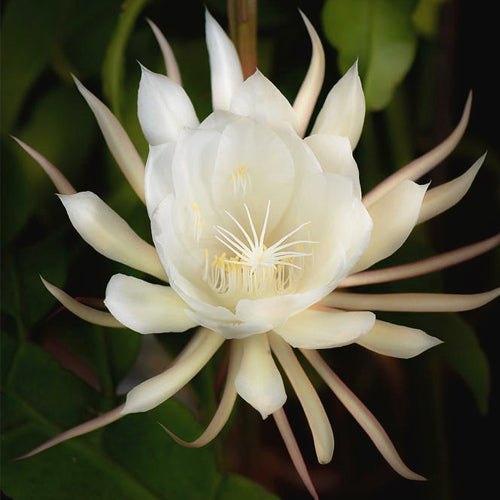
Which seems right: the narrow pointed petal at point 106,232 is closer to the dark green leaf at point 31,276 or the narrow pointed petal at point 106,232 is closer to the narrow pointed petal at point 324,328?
the narrow pointed petal at point 324,328

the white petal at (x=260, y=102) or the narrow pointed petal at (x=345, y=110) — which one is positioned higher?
the narrow pointed petal at (x=345, y=110)

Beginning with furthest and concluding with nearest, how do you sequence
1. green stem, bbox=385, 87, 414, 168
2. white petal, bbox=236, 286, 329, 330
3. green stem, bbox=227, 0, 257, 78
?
1. green stem, bbox=385, 87, 414, 168
2. green stem, bbox=227, 0, 257, 78
3. white petal, bbox=236, 286, 329, 330

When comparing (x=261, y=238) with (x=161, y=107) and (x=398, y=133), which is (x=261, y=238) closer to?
(x=161, y=107)

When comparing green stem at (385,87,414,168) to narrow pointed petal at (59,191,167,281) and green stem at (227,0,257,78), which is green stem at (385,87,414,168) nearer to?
green stem at (227,0,257,78)

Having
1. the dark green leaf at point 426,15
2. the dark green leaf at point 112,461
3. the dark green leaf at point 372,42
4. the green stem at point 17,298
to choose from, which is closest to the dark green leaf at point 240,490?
the dark green leaf at point 112,461

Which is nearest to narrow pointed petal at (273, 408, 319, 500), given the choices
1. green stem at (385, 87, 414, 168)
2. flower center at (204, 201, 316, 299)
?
flower center at (204, 201, 316, 299)

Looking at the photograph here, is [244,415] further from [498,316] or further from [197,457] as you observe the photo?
[498,316]

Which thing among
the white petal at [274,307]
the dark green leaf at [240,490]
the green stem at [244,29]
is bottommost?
the dark green leaf at [240,490]

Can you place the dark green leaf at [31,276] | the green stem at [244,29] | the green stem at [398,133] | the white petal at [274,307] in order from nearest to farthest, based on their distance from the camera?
1. the white petal at [274,307]
2. the green stem at [244,29]
3. the dark green leaf at [31,276]
4. the green stem at [398,133]
